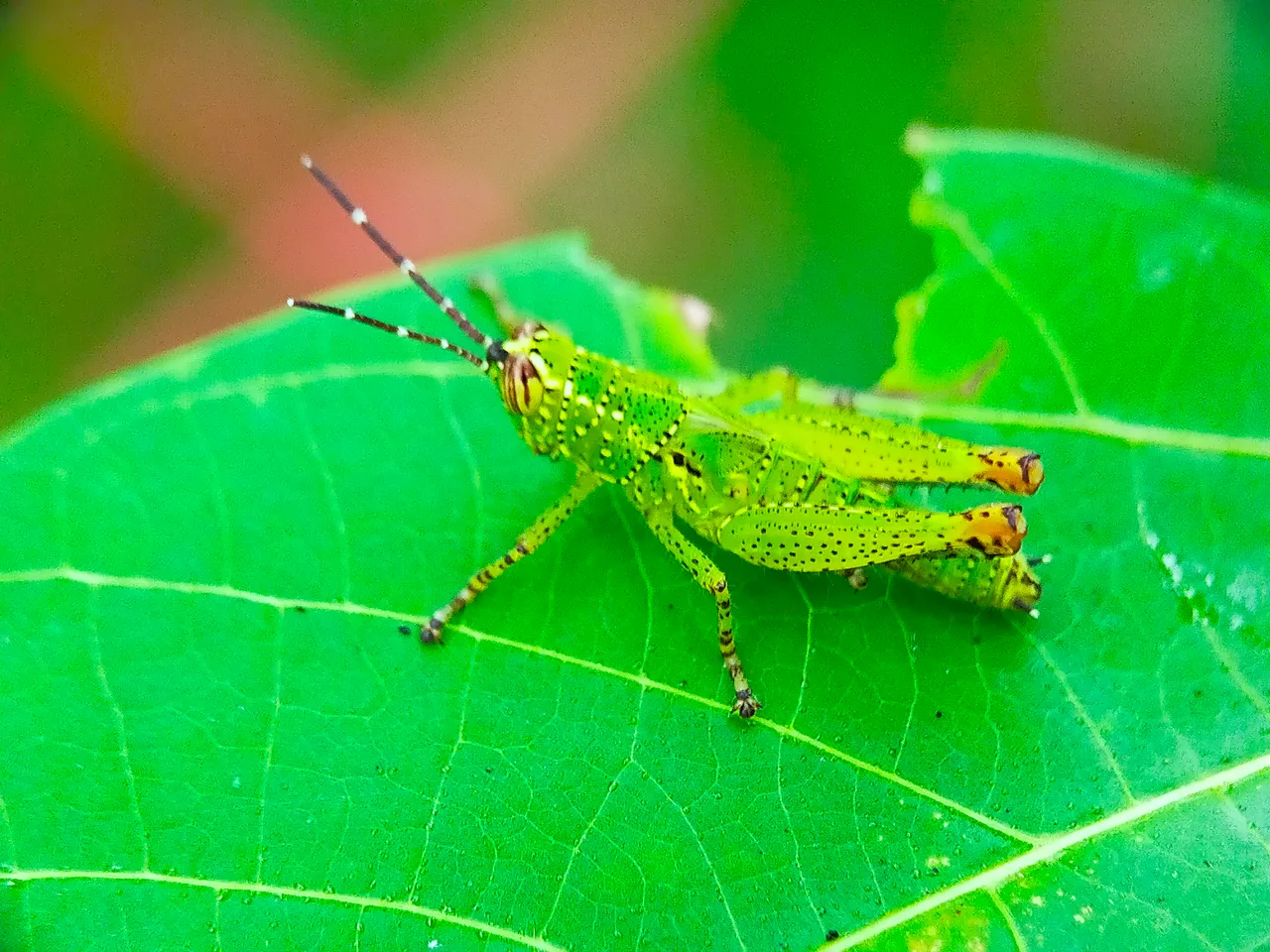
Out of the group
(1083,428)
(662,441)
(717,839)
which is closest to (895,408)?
(1083,428)

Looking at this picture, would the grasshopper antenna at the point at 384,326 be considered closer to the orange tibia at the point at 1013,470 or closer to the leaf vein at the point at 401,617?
the leaf vein at the point at 401,617

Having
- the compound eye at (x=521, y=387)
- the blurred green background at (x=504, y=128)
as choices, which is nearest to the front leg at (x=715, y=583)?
the compound eye at (x=521, y=387)

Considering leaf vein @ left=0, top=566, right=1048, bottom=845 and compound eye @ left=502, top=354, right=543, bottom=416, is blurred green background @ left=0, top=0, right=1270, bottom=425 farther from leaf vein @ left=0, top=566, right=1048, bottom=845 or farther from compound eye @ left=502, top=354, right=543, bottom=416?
leaf vein @ left=0, top=566, right=1048, bottom=845

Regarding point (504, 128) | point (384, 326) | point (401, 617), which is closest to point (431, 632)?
point (401, 617)

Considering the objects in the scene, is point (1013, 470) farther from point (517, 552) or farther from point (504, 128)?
point (504, 128)

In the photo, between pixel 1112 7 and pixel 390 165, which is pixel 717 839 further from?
pixel 1112 7

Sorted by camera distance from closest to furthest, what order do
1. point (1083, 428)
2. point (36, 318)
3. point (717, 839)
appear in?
point (717, 839) → point (1083, 428) → point (36, 318)
